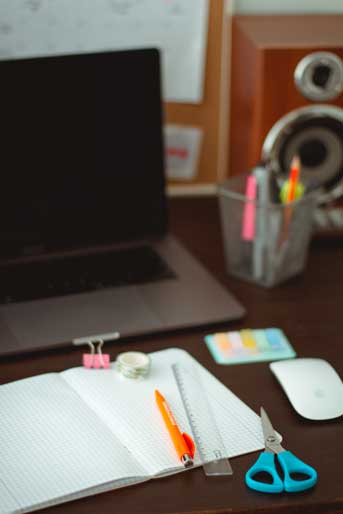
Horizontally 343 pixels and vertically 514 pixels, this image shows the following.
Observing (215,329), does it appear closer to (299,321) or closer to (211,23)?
(299,321)

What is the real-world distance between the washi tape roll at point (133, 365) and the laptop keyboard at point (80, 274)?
18 cm

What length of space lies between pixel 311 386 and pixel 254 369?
0.09 meters

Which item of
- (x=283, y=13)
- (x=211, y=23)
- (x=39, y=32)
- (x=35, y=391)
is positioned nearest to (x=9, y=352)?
(x=35, y=391)

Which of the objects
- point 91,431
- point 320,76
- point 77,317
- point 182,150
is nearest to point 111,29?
point 182,150

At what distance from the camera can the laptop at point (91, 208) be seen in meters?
1.09

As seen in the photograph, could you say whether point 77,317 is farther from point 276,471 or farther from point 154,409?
point 276,471

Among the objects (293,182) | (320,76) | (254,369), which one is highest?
(320,76)

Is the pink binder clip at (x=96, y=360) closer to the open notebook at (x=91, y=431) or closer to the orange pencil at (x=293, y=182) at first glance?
the open notebook at (x=91, y=431)

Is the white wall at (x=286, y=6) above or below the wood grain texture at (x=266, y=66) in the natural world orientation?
above

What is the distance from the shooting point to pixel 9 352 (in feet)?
3.24

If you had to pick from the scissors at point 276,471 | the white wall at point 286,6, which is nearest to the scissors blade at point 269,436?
the scissors at point 276,471

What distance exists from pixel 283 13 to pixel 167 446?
896 millimetres

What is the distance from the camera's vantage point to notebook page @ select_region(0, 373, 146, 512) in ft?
2.59

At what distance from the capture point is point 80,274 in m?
1.17
